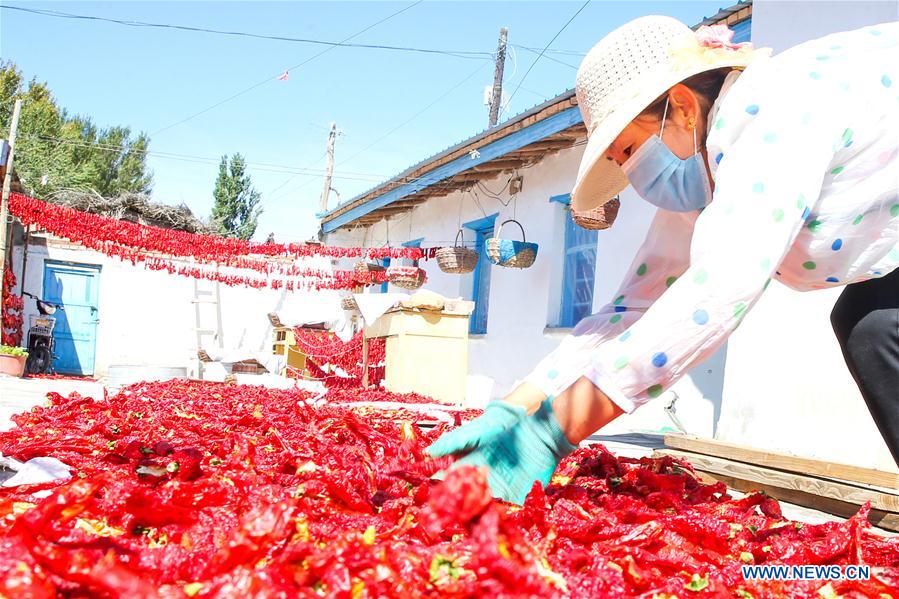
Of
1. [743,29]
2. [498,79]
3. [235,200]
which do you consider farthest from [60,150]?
[743,29]

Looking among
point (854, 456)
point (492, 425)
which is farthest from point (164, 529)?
point (854, 456)

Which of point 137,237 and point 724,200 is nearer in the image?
point 724,200

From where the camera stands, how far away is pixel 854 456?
436 centimetres

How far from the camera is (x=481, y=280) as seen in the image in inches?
437

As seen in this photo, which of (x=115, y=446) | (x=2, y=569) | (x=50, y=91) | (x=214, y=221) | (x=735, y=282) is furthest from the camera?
(x=214, y=221)

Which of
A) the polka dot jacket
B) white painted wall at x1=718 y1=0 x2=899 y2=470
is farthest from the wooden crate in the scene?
white painted wall at x1=718 y1=0 x2=899 y2=470

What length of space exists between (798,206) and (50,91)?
3310 centimetres

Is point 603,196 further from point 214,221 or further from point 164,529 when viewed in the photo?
point 214,221

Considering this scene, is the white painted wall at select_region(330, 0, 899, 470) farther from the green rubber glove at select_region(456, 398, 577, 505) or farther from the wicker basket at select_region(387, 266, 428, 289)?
the wicker basket at select_region(387, 266, 428, 289)

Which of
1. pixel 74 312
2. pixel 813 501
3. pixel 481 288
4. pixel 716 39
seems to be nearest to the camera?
pixel 716 39

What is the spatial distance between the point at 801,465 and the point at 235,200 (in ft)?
110

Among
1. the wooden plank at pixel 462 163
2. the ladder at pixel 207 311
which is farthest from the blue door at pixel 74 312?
the wooden plank at pixel 462 163

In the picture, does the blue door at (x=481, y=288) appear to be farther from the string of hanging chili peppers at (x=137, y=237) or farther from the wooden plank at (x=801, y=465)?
the wooden plank at (x=801, y=465)

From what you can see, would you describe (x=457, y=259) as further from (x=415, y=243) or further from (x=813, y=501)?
(x=813, y=501)
